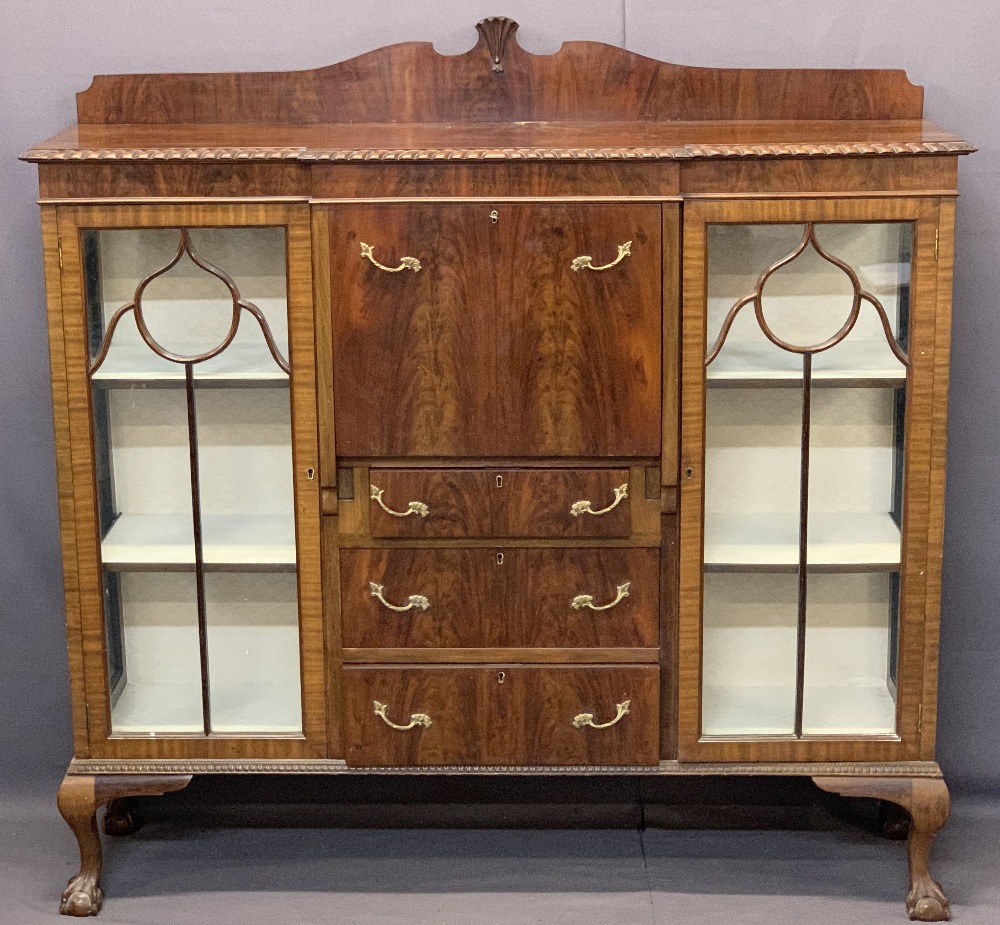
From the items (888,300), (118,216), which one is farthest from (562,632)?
(118,216)

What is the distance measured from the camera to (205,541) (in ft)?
6.81

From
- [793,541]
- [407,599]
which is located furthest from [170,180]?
[793,541]

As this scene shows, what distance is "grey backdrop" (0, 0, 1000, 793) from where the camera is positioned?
2193 millimetres

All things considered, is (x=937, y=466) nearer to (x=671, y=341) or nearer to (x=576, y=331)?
(x=671, y=341)

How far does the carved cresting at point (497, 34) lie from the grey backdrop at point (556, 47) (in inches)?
2.5

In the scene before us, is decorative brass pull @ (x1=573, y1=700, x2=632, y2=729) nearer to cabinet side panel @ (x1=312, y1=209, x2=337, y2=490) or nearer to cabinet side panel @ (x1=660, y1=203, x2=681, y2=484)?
cabinet side panel @ (x1=660, y1=203, x2=681, y2=484)

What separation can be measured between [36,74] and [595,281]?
93 centimetres

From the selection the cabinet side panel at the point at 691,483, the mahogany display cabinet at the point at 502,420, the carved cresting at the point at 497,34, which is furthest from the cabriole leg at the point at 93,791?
the carved cresting at the point at 497,34

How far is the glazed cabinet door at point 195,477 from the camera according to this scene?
1.95 metres

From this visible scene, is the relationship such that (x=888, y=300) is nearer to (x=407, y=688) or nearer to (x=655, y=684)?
(x=655, y=684)

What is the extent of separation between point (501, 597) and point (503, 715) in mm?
164

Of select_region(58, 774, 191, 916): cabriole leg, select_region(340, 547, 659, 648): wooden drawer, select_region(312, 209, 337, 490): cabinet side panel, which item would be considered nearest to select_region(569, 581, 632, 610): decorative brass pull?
select_region(340, 547, 659, 648): wooden drawer

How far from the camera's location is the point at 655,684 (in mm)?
2033

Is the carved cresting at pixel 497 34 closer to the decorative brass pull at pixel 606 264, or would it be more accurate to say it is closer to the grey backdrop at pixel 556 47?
the grey backdrop at pixel 556 47
